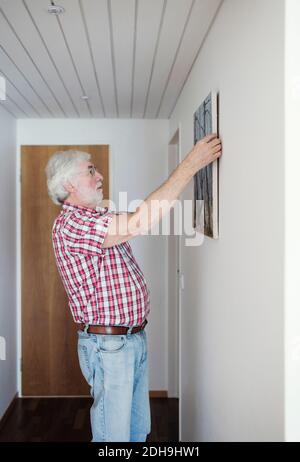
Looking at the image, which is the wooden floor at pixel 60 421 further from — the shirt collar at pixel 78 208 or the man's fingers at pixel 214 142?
the man's fingers at pixel 214 142

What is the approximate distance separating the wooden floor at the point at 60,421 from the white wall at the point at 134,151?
30.0 inches

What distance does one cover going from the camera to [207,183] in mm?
1936

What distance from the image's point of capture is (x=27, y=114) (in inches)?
145

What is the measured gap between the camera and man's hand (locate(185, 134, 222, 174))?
1661 mm

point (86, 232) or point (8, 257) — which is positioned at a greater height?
point (86, 232)

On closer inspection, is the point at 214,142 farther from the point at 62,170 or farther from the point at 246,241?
the point at 62,170

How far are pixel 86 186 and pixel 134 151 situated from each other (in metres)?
1.94

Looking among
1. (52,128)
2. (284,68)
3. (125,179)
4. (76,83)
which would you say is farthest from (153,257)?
(284,68)

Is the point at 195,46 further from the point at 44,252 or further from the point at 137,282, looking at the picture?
the point at 44,252

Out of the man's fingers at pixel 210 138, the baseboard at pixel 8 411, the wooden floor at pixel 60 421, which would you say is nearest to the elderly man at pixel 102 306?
the man's fingers at pixel 210 138

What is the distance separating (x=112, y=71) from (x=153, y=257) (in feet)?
5.94

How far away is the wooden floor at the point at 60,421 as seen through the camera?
10.4ft
